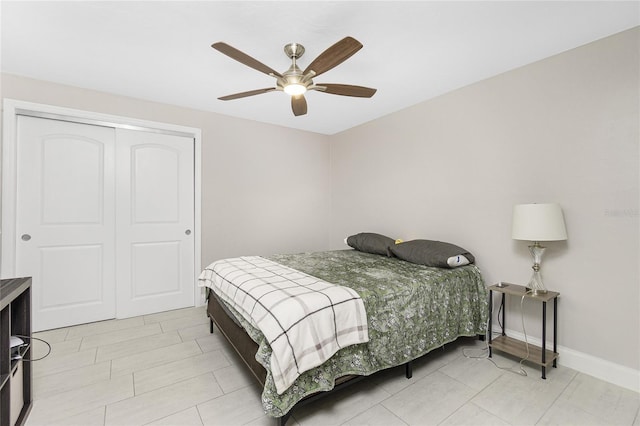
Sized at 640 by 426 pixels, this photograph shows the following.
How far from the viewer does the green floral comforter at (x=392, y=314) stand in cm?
161

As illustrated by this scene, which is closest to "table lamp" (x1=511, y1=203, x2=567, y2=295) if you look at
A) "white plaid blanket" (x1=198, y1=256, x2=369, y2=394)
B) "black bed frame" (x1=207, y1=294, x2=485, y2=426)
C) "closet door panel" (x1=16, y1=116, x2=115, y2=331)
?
"black bed frame" (x1=207, y1=294, x2=485, y2=426)

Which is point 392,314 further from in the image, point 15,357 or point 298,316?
point 15,357

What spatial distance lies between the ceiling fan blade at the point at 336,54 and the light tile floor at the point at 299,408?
83.5 inches

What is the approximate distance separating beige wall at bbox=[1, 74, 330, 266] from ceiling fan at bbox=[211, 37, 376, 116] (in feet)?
5.36

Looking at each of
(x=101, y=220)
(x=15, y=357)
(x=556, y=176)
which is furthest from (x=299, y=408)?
(x=101, y=220)

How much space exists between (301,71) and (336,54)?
345 millimetres

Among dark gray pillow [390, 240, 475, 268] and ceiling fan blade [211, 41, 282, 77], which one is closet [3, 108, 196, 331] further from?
dark gray pillow [390, 240, 475, 268]

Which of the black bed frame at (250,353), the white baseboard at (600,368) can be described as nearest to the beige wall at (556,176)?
the white baseboard at (600,368)

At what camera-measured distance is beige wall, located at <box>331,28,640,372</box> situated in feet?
6.75

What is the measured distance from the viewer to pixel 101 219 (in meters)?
3.13

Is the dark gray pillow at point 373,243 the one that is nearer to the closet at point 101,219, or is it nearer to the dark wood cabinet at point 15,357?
the closet at point 101,219

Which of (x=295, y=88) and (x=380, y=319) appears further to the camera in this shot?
(x=295, y=88)

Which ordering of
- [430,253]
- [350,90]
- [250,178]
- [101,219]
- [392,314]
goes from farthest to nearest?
[250,178] → [101,219] → [430,253] → [350,90] → [392,314]

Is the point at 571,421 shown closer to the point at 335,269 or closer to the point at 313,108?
the point at 335,269
